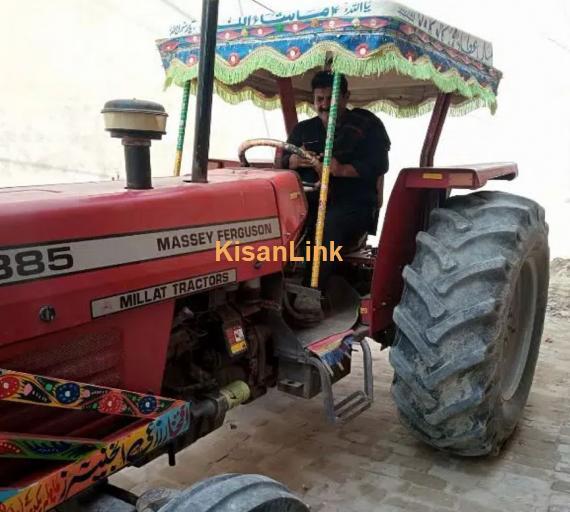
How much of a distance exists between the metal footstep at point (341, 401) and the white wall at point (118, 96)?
6109mm

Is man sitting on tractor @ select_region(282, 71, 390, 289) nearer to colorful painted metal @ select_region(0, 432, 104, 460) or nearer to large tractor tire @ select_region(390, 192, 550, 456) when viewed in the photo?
large tractor tire @ select_region(390, 192, 550, 456)

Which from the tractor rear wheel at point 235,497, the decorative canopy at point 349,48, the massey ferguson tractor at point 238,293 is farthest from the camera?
the decorative canopy at point 349,48

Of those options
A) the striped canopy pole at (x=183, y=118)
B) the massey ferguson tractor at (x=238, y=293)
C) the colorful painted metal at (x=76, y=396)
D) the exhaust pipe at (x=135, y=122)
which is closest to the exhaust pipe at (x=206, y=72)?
the massey ferguson tractor at (x=238, y=293)

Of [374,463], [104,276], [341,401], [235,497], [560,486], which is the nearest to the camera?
[235,497]

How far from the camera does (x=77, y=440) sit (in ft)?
6.32

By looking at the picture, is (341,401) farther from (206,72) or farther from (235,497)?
(206,72)

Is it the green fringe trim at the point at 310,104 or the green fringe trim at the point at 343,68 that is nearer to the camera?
the green fringe trim at the point at 343,68

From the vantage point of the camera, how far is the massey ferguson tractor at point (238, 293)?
6.05ft

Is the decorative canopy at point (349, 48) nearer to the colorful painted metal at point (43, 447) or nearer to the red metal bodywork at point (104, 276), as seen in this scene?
the red metal bodywork at point (104, 276)

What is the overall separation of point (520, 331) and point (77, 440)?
Result: 2701mm

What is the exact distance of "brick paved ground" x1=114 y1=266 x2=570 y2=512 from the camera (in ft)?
9.16

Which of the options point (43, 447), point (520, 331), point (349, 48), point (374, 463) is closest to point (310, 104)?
point (349, 48)

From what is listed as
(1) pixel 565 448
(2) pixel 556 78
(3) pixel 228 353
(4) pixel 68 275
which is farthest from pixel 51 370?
(2) pixel 556 78

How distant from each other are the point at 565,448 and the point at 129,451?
7.62ft
